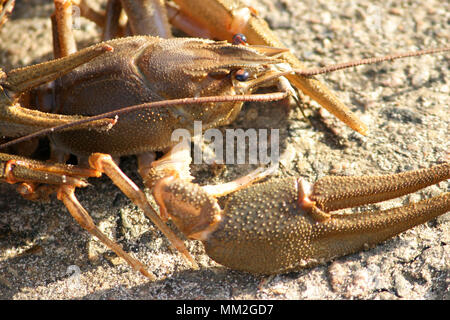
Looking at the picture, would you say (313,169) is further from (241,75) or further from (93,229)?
(93,229)

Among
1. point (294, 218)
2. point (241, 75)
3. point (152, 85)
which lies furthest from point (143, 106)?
point (294, 218)

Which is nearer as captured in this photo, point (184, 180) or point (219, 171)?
point (184, 180)

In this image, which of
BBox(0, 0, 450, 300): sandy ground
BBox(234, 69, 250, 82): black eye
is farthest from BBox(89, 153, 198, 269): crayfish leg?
BBox(234, 69, 250, 82): black eye

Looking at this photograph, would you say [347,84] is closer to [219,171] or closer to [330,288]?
[219,171]

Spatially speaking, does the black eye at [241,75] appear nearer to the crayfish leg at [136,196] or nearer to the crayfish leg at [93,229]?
the crayfish leg at [136,196]

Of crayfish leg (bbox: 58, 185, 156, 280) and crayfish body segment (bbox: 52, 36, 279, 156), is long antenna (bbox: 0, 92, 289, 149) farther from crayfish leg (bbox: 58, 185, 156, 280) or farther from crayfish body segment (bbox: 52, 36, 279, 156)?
crayfish leg (bbox: 58, 185, 156, 280)
